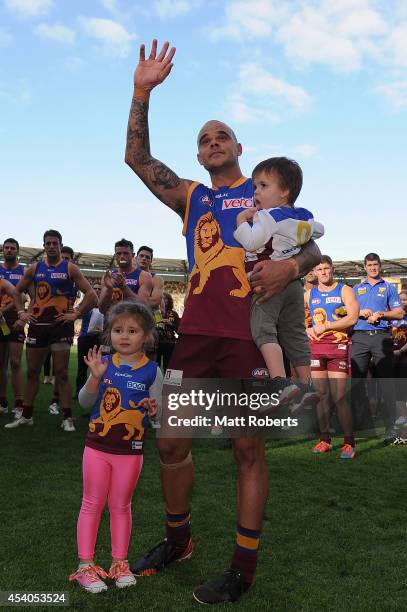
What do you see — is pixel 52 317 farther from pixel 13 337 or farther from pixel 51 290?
pixel 13 337

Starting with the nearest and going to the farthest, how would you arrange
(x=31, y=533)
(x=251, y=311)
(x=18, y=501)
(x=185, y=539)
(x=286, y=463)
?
1. (x=251, y=311)
2. (x=185, y=539)
3. (x=31, y=533)
4. (x=18, y=501)
5. (x=286, y=463)

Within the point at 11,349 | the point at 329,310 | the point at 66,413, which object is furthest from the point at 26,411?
the point at 329,310

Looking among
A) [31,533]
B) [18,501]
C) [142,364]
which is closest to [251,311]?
[142,364]

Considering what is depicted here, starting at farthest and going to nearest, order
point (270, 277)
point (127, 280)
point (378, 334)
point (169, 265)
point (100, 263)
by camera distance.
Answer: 1. point (169, 265)
2. point (100, 263)
3. point (378, 334)
4. point (127, 280)
5. point (270, 277)

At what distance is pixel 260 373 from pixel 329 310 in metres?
3.79

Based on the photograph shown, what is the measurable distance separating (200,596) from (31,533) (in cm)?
133

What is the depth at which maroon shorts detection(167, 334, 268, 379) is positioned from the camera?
2.80m

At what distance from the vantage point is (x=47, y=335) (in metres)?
6.67

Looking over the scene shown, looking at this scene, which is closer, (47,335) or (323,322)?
(323,322)

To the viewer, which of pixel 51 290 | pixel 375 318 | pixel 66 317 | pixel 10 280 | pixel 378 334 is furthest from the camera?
pixel 10 280

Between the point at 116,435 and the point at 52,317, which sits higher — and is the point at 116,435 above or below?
below

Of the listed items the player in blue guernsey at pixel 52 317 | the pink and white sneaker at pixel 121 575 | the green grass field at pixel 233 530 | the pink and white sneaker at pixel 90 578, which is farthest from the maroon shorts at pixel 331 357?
the pink and white sneaker at pixel 90 578

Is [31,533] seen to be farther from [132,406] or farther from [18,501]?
[132,406]

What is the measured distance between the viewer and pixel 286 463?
5637mm
